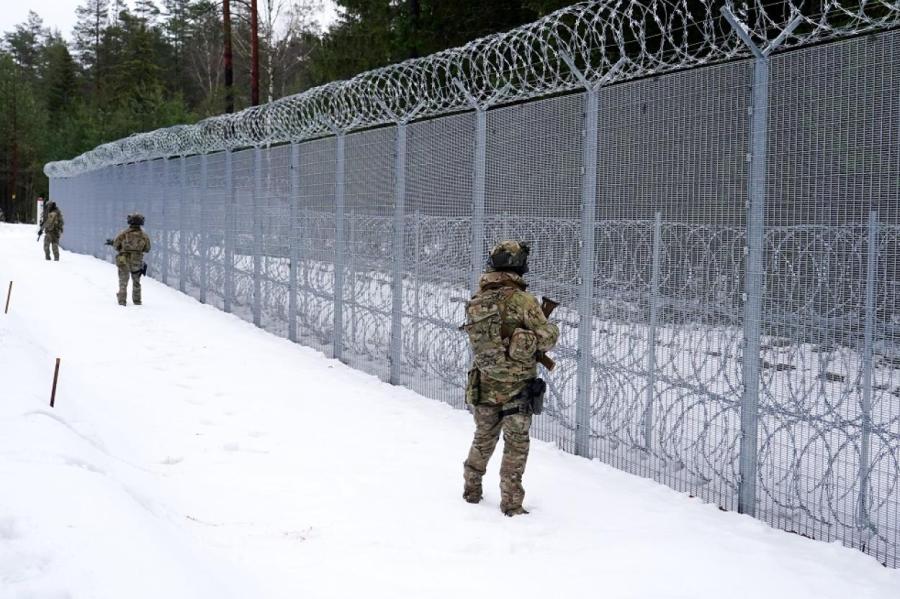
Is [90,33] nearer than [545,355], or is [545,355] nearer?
[545,355]

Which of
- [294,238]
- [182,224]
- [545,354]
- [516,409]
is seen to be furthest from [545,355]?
[182,224]

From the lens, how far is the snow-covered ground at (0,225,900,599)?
11.9ft

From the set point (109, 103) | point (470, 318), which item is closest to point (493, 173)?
point (470, 318)

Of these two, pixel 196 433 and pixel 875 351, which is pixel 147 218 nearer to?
pixel 196 433

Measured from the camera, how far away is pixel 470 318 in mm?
4785

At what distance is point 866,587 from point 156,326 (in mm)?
9873

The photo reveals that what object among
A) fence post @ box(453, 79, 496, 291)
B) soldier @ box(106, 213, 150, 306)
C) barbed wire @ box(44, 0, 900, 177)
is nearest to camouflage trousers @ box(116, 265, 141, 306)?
soldier @ box(106, 213, 150, 306)

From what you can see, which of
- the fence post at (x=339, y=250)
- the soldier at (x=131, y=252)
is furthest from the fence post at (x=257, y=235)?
the fence post at (x=339, y=250)

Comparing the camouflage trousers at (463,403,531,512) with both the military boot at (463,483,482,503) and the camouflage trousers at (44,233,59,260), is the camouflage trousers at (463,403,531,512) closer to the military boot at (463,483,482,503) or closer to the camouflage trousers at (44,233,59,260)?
the military boot at (463,483,482,503)

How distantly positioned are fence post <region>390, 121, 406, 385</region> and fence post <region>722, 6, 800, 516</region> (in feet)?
13.3

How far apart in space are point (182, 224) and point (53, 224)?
21.9ft

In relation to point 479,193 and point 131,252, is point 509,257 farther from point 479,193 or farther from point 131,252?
point 131,252

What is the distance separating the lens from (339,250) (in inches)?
374

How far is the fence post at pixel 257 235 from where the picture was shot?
12.0m
